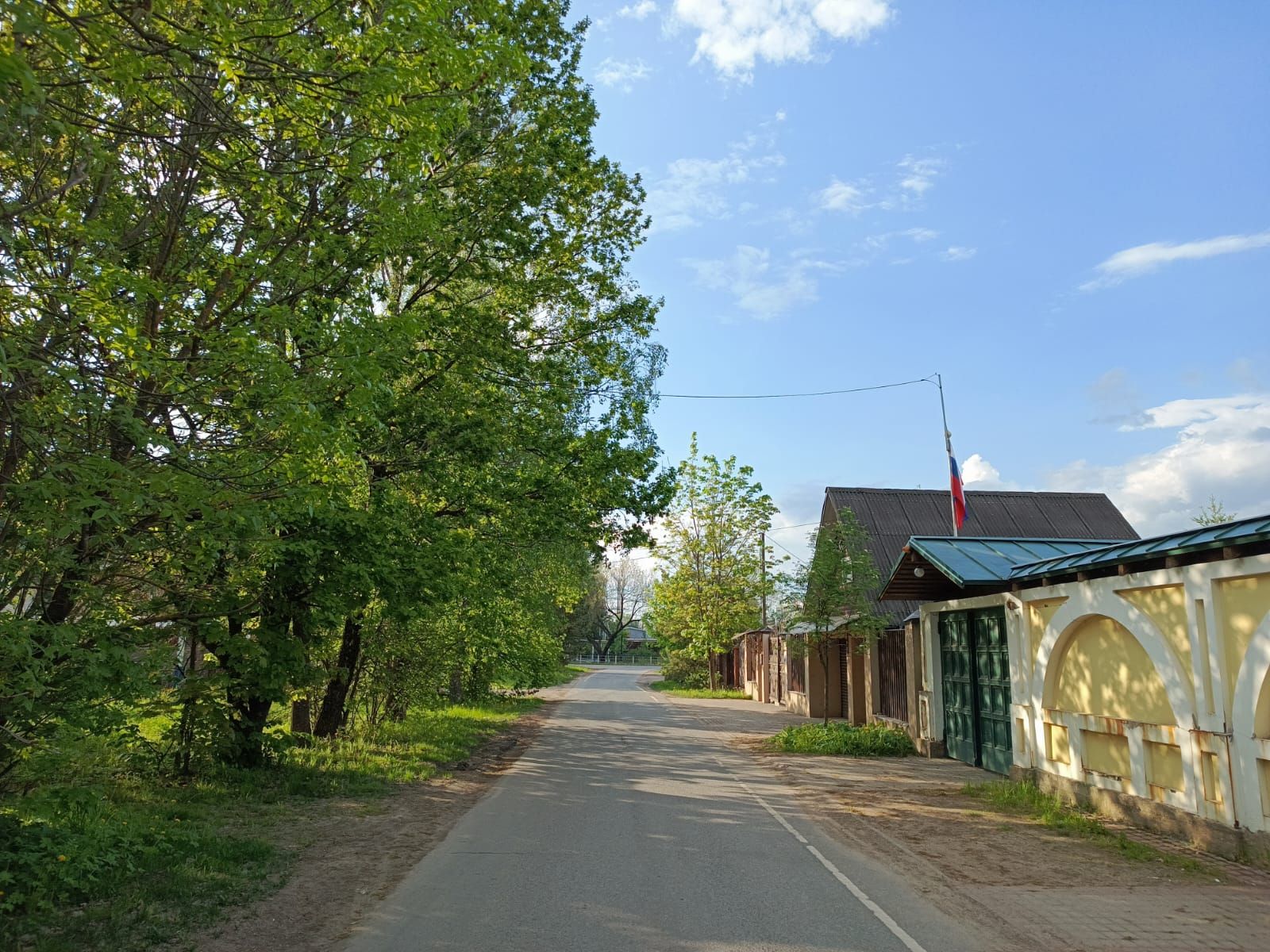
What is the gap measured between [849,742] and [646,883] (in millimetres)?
10966

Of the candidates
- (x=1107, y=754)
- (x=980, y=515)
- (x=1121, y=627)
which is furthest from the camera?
(x=980, y=515)

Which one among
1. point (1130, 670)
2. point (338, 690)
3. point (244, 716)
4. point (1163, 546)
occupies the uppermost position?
point (1163, 546)

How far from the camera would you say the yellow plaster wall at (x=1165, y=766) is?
29.5 ft

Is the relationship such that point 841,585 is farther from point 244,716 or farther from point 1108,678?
point 244,716

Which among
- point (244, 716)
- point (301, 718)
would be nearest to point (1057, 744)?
point (244, 716)

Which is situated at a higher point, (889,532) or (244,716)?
(889,532)

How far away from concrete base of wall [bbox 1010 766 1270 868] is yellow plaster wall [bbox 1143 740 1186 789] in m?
0.24

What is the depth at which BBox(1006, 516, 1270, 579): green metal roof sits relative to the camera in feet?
25.9

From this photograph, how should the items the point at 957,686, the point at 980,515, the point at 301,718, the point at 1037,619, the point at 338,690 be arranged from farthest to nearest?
the point at 980,515, the point at 301,718, the point at 957,686, the point at 338,690, the point at 1037,619

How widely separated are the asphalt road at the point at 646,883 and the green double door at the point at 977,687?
3.92m

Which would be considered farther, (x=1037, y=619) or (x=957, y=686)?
(x=957, y=686)

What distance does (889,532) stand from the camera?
92.0 ft

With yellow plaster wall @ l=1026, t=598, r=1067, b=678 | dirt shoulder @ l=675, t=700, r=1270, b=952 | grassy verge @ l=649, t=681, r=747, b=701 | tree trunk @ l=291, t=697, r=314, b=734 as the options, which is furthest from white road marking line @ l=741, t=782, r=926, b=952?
grassy verge @ l=649, t=681, r=747, b=701

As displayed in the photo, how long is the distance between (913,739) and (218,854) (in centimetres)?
1355
